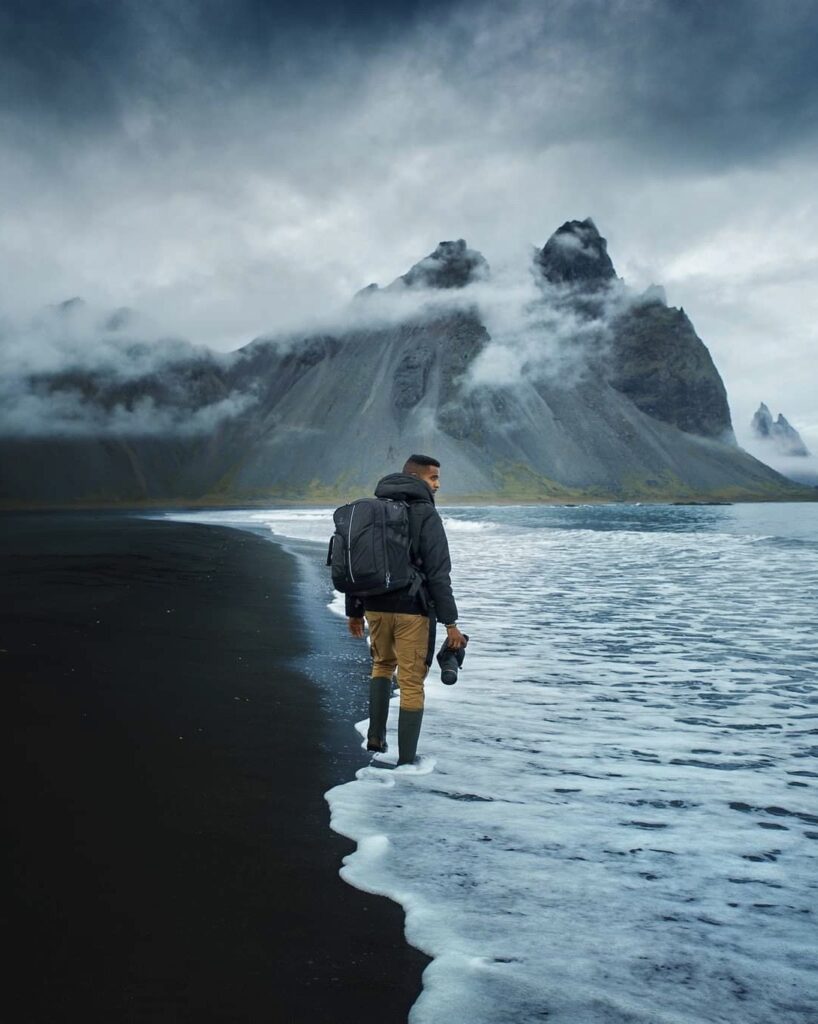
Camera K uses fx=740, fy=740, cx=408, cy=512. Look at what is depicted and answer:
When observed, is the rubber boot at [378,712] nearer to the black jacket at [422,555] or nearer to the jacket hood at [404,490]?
the black jacket at [422,555]

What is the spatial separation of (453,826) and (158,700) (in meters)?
4.20

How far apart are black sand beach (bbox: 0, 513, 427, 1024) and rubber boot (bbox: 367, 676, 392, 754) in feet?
0.96

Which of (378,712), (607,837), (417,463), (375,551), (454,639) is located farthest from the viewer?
(417,463)

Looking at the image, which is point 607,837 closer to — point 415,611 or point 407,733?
point 407,733

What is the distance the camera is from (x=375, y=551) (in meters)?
6.03

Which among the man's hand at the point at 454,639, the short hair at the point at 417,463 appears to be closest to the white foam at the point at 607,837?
the man's hand at the point at 454,639

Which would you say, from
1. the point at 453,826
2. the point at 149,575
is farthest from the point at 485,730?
the point at 149,575

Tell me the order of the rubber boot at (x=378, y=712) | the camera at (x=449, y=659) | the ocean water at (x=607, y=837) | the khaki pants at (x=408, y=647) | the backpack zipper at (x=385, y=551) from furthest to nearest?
the rubber boot at (x=378, y=712)
the khaki pants at (x=408, y=647)
the camera at (x=449, y=659)
the backpack zipper at (x=385, y=551)
the ocean water at (x=607, y=837)

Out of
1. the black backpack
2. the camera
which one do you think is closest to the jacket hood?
the black backpack

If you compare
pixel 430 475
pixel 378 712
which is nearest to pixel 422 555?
pixel 430 475

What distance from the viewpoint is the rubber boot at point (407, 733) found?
620 cm

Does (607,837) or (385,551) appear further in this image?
(385,551)

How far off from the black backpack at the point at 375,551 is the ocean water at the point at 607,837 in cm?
155

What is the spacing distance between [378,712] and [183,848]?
2447 mm
